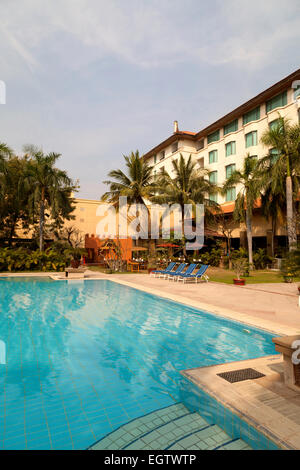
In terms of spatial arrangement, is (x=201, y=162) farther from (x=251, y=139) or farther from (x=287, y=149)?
(x=287, y=149)

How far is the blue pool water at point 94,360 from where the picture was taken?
340 centimetres

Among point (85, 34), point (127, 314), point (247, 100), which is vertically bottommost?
point (127, 314)

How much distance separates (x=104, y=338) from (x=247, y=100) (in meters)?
26.7

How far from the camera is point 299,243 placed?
3.67m

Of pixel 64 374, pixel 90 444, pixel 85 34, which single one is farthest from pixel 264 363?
pixel 85 34

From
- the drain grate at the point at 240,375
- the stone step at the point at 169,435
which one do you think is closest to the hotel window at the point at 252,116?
the drain grate at the point at 240,375

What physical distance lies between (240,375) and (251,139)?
88.7 ft

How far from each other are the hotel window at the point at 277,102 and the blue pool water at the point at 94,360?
21.9 metres

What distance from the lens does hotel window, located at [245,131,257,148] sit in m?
26.7

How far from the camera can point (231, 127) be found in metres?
29.8

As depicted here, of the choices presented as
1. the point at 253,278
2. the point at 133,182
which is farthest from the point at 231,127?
the point at 253,278

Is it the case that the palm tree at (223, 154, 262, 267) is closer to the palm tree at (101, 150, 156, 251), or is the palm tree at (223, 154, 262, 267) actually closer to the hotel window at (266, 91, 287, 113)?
the hotel window at (266, 91, 287, 113)

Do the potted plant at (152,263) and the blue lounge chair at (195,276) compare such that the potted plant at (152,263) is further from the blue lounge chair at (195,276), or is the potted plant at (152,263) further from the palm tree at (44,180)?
the palm tree at (44,180)
